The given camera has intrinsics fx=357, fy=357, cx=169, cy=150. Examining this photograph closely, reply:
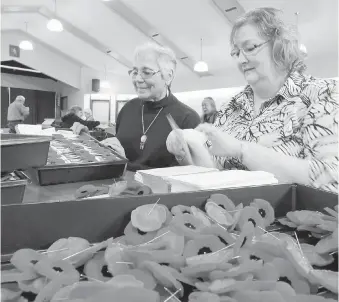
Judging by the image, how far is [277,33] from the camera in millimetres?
1214

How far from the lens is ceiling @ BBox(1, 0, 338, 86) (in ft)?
19.1

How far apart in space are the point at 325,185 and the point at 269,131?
0.97 feet

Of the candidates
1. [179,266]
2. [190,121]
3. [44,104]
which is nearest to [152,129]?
[190,121]

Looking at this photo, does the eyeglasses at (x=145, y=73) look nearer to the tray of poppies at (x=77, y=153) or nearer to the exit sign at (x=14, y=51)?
the tray of poppies at (x=77, y=153)

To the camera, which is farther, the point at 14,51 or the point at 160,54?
the point at 14,51

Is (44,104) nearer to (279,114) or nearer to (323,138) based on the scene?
(279,114)

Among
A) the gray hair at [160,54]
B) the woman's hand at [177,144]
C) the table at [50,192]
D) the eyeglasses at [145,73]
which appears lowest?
the table at [50,192]

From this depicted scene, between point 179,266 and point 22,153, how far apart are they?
40 cm

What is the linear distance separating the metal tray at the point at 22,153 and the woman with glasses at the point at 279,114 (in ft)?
1.75

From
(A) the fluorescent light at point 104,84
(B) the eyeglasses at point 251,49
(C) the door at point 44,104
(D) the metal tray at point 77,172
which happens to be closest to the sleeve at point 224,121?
(B) the eyeglasses at point 251,49

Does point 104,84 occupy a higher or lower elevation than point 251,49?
higher

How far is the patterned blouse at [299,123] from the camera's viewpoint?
105 centimetres

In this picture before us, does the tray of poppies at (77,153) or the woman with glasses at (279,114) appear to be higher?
the woman with glasses at (279,114)

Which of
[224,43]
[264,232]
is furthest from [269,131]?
[224,43]
